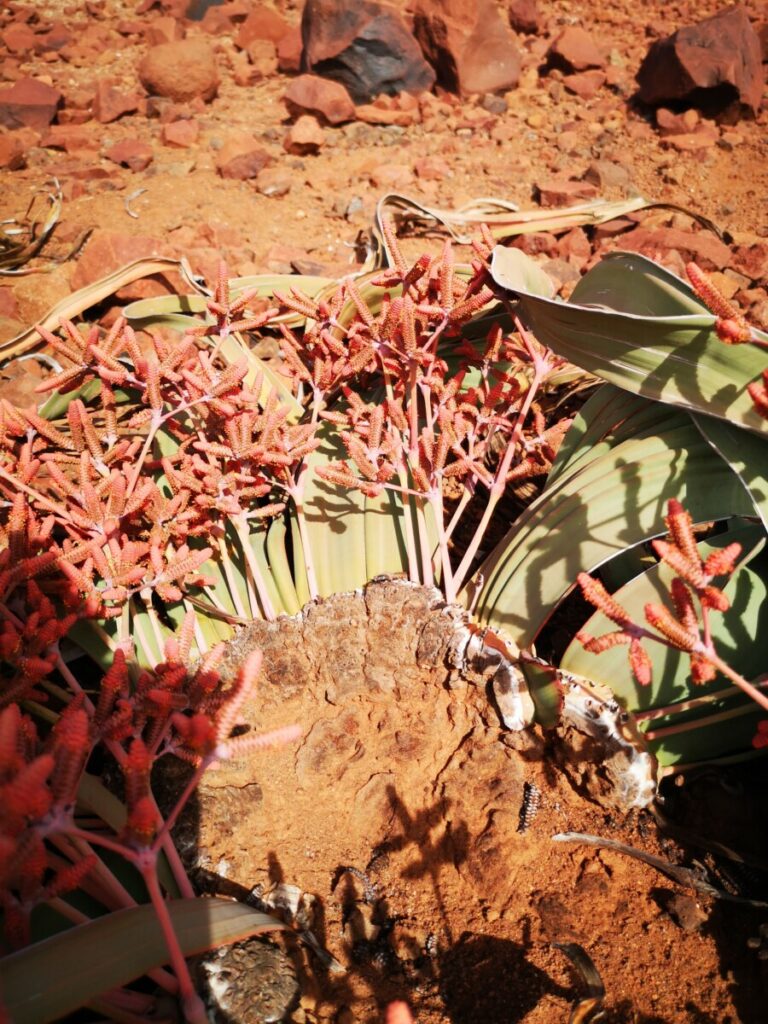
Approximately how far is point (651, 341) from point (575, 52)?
9.59 ft

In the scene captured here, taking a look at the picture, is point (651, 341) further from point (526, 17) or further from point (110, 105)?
point (526, 17)

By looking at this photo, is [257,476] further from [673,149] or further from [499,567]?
[673,149]

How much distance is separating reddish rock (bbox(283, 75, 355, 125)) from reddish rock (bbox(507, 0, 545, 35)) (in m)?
1.06

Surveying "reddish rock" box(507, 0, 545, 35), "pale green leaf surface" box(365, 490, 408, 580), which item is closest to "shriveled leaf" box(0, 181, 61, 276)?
"pale green leaf surface" box(365, 490, 408, 580)

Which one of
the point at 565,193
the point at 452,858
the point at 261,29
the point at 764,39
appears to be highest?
the point at 261,29

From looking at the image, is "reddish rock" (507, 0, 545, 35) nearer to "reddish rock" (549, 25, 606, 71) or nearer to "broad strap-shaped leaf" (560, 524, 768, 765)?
"reddish rock" (549, 25, 606, 71)

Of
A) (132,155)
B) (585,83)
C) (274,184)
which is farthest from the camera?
(585,83)

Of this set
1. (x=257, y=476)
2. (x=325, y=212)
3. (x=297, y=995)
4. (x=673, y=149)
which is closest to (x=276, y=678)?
(x=257, y=476)

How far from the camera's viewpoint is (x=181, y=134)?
9.70ft

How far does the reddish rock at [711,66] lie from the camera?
8.89ft

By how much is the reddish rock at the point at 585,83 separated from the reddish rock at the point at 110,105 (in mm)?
1820

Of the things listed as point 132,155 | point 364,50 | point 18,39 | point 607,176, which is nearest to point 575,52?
point 364,50

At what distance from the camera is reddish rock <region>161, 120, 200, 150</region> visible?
2938mm

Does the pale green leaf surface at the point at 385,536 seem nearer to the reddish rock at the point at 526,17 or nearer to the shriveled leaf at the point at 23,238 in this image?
the shriveled leaf at the point at 23,238
